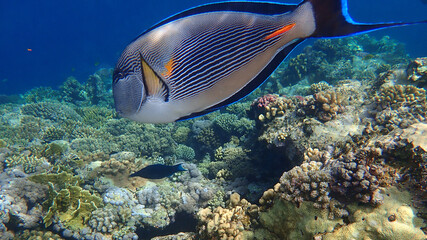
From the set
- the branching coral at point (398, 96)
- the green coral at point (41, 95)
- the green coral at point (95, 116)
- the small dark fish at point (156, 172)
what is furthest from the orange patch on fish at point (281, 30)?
the green coral at point (41, 95)

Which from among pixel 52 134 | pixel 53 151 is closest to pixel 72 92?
pixel 52 134

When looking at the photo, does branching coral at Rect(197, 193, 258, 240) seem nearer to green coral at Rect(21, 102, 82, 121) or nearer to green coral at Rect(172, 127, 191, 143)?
green coral at Rect(172, 127, 191, 143)

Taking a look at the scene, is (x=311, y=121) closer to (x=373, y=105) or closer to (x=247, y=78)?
(x=373, y=105)

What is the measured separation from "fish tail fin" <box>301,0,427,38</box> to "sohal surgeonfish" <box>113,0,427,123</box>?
90 mm

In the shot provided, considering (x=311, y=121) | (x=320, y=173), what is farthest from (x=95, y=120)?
(x=320, y=173)

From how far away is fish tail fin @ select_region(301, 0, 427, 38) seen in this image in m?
0.70

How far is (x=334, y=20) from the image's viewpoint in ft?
2.39

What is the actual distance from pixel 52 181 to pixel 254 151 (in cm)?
428

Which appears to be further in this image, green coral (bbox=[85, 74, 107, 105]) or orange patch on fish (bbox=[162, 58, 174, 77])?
green coral (bbox=[85, 74, 107, 105])

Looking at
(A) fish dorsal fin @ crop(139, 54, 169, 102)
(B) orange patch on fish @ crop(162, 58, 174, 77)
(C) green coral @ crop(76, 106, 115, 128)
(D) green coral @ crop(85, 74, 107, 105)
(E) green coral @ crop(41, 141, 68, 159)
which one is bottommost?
(E) green coral @ crop(41, 141, 68, 159)

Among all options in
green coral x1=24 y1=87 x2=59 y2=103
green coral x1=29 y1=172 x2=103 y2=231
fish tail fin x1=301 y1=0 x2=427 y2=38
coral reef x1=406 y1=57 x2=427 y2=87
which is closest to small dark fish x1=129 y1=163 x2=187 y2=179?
green coral x1=29 y1=172 x2=103 y2=231

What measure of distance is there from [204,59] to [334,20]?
48cm

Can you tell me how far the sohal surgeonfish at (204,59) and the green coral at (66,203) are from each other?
4.08 metres

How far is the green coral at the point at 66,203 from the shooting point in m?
3.89
